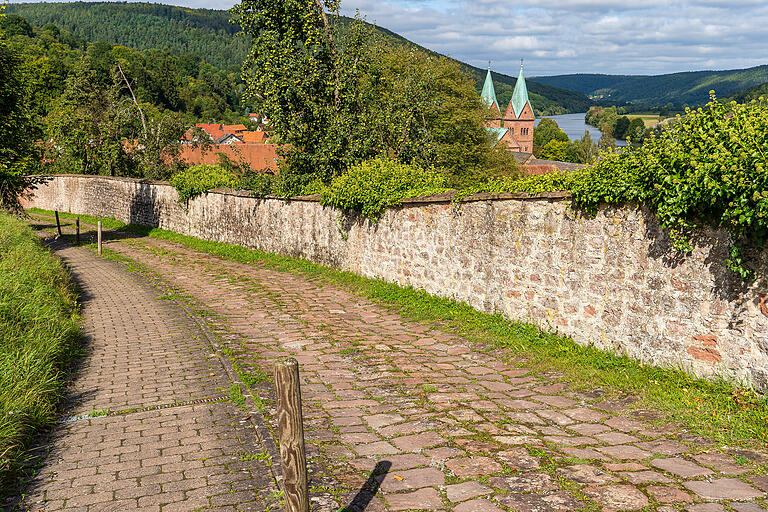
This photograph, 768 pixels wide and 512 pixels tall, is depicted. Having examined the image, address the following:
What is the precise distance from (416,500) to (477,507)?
417 millimetres

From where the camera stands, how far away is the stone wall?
5.86 metres

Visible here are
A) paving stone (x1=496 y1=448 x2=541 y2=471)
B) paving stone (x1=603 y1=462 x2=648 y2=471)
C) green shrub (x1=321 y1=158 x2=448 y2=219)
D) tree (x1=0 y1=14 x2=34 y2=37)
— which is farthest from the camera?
tree (x1=0 y1=14 x2=34 y2=37)

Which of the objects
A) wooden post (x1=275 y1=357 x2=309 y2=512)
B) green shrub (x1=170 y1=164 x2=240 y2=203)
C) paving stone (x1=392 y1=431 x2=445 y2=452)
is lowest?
paving stone (x1=392 y1=431 x2=445 y2=452)

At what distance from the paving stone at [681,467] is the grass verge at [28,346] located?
478 centimetres

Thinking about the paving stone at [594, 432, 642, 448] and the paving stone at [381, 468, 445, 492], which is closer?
the paving stone at [381, 468, 445, 492]

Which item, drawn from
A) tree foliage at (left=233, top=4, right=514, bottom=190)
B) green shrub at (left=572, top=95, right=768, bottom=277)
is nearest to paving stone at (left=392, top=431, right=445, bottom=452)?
green shrub at (left=572, top=95, right=768, bottom=277)

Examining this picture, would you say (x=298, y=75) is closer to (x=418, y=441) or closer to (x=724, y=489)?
(x=418, y=441)

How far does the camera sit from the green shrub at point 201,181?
821 inches

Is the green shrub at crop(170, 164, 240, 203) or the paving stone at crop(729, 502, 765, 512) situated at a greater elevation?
the green shrub at crop(170, 164, 240, 203)

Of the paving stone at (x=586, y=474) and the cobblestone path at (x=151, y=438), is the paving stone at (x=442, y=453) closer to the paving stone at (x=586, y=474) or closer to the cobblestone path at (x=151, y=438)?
the paving stone at (x=586, y=474)

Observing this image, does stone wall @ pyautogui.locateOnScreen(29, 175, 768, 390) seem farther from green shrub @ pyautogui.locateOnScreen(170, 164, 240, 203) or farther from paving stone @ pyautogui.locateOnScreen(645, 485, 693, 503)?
green shrub @ pyautogui.locateOnScreen(170, 164, 240, 203)

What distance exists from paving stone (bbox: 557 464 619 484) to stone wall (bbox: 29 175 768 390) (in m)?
2.13

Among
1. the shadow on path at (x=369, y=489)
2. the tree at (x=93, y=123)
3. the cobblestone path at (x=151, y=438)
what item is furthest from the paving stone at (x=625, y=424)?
the tree at (x=93, y=123)

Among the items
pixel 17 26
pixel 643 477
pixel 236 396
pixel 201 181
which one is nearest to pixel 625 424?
pixel 643 477
